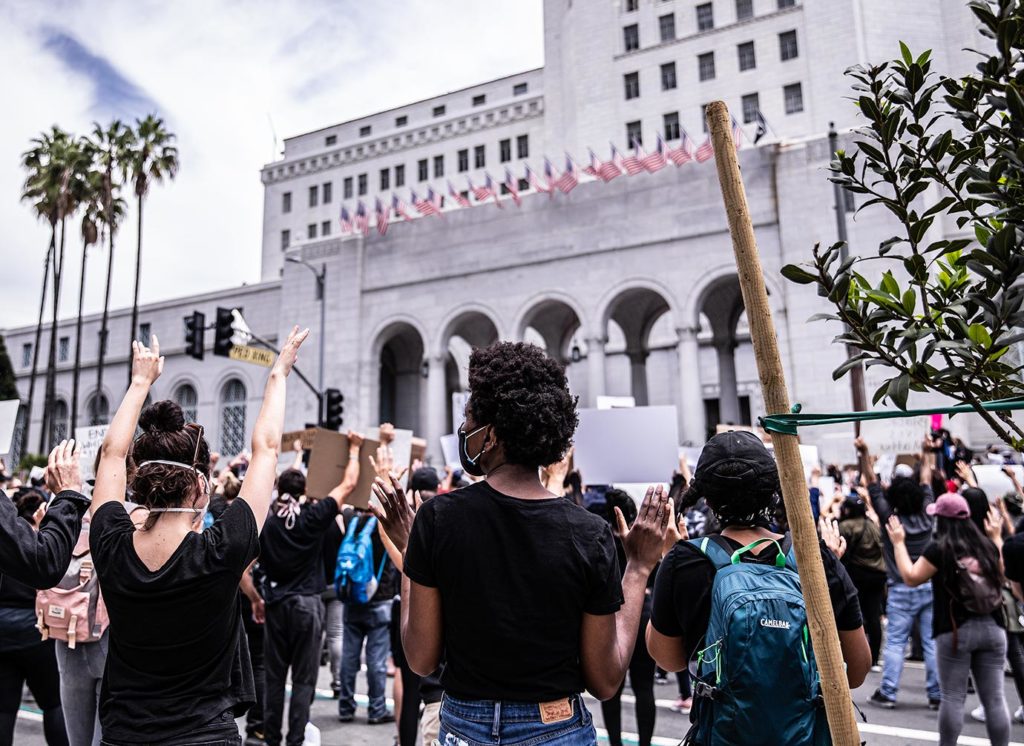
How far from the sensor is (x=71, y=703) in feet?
12.9

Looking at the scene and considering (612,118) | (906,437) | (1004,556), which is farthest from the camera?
(612,118)

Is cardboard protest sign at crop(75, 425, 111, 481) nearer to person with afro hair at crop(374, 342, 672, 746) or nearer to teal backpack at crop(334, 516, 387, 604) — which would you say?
teal backpack at crop(334, 516, 387, 604)

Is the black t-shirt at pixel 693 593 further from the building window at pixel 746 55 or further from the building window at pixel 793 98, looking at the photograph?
the building window at pixel 746 55

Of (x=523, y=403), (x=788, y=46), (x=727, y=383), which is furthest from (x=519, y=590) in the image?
(x=788, y=46)

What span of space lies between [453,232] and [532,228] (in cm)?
338

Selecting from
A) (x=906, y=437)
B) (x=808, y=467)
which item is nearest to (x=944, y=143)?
(x=808, y=467)

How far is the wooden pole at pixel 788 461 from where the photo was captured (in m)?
2.26

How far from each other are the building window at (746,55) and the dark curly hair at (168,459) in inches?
1550

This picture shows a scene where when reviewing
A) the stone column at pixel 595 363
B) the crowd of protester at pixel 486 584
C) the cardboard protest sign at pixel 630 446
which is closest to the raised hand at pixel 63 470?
the crowd of protester at pixel 486 584

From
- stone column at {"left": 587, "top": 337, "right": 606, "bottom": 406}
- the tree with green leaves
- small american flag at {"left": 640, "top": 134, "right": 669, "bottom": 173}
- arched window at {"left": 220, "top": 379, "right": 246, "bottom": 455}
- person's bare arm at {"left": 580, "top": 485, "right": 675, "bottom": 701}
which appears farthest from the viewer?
arched window at {"left": 220, "top": 379, "right": 246, "bottom": 455}

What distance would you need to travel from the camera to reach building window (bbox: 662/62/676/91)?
38.2 metres

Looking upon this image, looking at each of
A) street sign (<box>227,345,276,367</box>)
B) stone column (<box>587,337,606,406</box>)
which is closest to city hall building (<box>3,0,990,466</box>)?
stone column (<box>587,337,606,406</box>)

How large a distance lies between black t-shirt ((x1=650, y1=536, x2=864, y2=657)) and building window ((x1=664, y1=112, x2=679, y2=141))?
37568mm

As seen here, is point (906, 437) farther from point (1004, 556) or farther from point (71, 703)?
point (71, 703)
